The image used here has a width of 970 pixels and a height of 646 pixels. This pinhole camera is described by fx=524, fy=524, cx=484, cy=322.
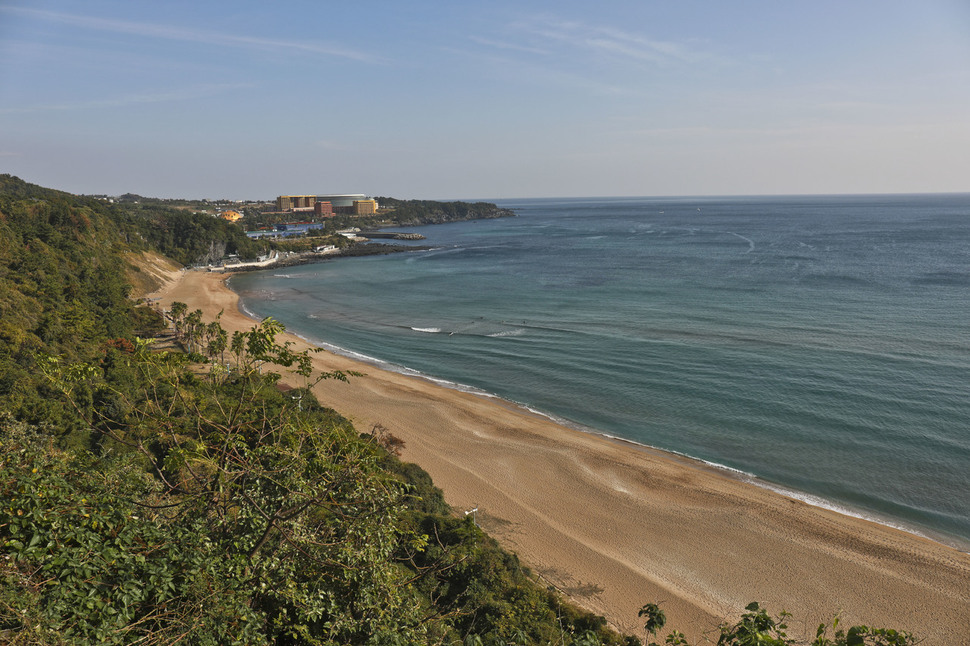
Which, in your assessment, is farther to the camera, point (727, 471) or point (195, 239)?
point (195, 239)

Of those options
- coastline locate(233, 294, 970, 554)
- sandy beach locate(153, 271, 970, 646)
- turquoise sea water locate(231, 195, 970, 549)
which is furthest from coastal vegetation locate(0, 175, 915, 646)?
turquoise sea water locate(231, 195, 970, 549)

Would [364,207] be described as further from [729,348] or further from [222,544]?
[222,544]

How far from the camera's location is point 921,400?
92.5ft

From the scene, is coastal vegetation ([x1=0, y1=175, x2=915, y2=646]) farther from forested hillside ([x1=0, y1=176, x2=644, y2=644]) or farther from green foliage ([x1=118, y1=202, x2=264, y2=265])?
green foliage ([x1=118, y1=202, x2=264, y2=265])

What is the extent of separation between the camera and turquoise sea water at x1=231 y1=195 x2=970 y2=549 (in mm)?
23766

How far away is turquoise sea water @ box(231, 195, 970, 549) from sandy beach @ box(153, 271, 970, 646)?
233 cm

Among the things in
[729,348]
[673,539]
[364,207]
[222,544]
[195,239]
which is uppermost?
[364,207]

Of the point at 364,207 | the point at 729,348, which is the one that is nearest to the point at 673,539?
the point at 729,348

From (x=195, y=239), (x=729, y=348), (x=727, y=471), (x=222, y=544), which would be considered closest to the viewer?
(x=222, y=544)

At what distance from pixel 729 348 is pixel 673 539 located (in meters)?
22.8

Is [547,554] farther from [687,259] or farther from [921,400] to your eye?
[687,259]

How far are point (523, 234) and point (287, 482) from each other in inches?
5506

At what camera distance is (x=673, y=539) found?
1886cm

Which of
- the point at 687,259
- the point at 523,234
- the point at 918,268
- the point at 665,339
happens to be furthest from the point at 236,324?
the point at 523,234
